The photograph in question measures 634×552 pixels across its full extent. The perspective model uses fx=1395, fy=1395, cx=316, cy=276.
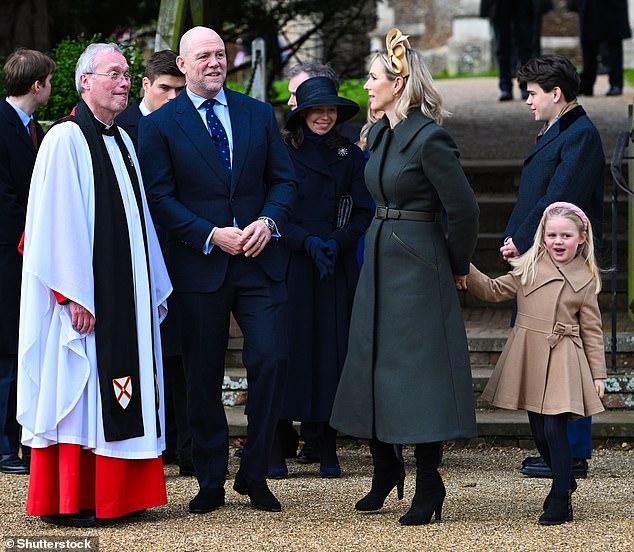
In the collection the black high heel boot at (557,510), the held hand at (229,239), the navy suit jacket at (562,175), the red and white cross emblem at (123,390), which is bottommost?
the black high heel boot at (557,510)

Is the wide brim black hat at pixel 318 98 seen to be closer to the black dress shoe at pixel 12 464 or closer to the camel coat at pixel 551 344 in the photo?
the camel coat at pixel 551 344

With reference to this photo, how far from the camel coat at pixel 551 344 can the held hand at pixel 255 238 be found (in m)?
0.85

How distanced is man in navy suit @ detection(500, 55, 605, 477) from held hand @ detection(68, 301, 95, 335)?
1919mm

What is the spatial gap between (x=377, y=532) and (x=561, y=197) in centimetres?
183

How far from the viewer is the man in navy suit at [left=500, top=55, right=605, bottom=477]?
6.20m

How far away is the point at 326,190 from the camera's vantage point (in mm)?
6594

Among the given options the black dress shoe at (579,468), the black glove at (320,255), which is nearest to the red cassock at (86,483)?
the black glove at (320,255)

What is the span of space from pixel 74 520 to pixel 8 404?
60.4 inches

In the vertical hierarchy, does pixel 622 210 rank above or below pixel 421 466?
above

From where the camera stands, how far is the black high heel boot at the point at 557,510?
17.6ft

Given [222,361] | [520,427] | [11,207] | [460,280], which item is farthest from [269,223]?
[520,427]

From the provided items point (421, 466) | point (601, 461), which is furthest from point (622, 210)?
point (421, 466)

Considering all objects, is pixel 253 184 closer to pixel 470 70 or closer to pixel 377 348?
pixel 377 348

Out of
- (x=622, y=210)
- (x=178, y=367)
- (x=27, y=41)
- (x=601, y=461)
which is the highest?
(x=27, y=41)
